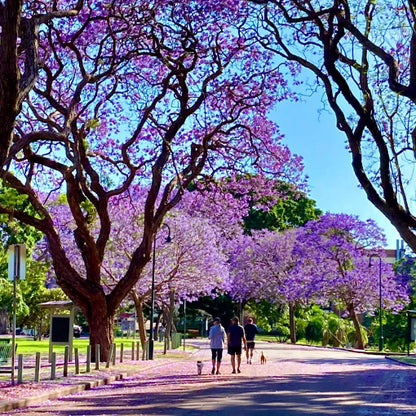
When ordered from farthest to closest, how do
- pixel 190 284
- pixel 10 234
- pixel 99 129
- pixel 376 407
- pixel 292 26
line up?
pixel 190 284 → pixel 10 234 → pixel 99 129 → pixel 292 26 → pixel 376 407

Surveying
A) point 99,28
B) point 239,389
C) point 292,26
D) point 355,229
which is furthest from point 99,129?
point 355,229

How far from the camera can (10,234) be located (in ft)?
114

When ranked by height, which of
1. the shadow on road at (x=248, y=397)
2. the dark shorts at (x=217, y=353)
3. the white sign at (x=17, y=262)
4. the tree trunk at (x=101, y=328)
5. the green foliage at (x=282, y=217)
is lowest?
the shadow on road at (x=248, y=397)

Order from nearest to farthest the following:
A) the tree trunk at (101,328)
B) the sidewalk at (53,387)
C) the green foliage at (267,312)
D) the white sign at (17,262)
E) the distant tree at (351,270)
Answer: the sidewalk at (53,387) < the white sign at (17,262) < the tree trunk at (101,328) < the distant tree at (351,270) < the green foliage at (267,312)

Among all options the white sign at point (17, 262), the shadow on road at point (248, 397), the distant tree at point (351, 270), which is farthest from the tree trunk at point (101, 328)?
the distant tree at point (351, 270)

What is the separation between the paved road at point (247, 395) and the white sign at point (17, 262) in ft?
9.22

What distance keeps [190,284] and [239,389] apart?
22610 millimetres

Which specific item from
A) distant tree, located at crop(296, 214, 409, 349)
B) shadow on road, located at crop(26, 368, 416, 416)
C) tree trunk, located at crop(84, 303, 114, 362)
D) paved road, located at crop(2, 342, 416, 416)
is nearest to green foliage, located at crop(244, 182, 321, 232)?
distant tree, located at crop(296, 214, 409, 349)

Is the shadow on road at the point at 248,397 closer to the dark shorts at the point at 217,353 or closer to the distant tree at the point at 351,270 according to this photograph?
the dark shorts at the point at 217,353

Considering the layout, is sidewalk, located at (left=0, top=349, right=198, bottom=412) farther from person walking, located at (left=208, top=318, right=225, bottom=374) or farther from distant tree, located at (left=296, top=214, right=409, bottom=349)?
distant tree, located at (left=296, top=214, right=409, bottom=349)

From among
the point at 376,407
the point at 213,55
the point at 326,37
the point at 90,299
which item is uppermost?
the point at 213,55

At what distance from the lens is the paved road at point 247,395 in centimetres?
1323

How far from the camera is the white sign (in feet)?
52.4

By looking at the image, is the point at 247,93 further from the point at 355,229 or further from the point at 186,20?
the point at 355,229
